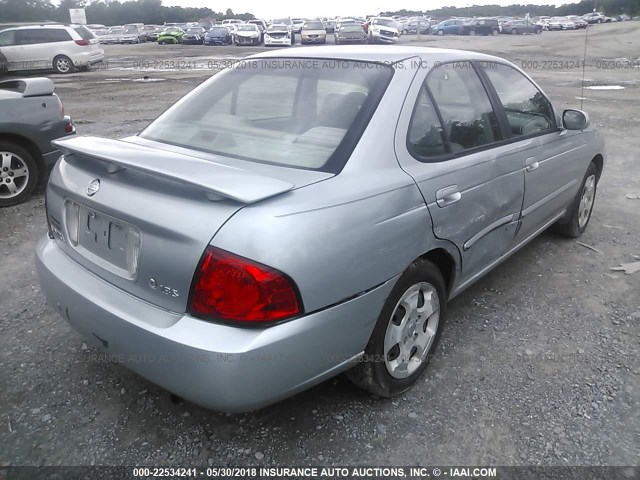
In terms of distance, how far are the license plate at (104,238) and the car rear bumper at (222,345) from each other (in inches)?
4.1

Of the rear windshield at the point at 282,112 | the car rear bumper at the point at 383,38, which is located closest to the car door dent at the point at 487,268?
the rear windshield at the point at 282,112

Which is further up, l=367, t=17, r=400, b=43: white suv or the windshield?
the windshield

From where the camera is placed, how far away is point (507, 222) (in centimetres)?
323

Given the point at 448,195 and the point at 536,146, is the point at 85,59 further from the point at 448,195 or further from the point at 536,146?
the point at 448,195

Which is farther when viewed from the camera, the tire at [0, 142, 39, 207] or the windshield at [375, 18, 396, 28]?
the windshield at [375, 18, 396, 28]

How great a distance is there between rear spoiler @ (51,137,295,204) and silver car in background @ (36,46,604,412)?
0.4 inches

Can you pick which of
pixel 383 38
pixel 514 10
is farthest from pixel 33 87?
pixel 514 10

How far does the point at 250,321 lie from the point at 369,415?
0.95 meters

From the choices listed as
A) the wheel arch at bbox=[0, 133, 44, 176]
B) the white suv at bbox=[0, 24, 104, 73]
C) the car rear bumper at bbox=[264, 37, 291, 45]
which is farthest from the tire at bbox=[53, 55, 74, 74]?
the wheel arch at bbox=[0, 133, 44, 176]

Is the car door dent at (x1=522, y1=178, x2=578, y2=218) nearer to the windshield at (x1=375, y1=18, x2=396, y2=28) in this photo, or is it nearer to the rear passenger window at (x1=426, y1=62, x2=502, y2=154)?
the rear passenger window at (x1=426, y1=62, x2=502, y2=154)

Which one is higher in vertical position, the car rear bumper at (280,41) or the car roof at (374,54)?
the car rear bumper at (280,41)

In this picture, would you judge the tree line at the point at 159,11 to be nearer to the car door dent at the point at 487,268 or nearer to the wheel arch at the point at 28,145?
the wheel arch at the point at 28,145

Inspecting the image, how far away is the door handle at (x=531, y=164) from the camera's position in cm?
333

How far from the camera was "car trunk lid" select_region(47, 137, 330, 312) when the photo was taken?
1.91 m
